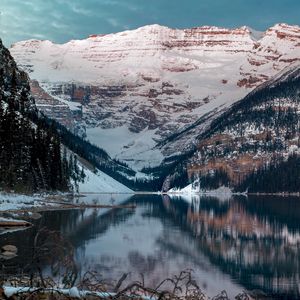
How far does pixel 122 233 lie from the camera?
66188mm

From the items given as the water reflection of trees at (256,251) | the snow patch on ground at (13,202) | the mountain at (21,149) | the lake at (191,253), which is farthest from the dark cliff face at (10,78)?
the lake at (191,253)

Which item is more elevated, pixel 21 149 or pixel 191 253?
pixel 21 149

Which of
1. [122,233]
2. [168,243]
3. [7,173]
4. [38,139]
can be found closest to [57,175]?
[38,139]

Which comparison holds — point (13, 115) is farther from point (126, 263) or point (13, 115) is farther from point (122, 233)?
point (126, 263)

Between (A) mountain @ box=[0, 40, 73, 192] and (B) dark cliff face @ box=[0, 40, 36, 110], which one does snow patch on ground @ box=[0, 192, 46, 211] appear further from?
(B) dark cliff face @ box=[0, 40, 36, 110]

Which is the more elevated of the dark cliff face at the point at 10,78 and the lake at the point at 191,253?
the dark cliff face at the point at 10,78

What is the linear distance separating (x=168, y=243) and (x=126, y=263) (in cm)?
1652

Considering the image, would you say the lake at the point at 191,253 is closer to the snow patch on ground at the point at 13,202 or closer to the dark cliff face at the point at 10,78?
the snow patch on ground at the point at 13,202

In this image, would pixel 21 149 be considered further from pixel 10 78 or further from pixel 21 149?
pixel 10 78

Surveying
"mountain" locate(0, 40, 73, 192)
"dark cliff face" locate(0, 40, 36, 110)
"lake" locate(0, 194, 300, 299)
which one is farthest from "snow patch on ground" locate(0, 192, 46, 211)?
"dark cliff face" locate(0, 40, 36, 110)

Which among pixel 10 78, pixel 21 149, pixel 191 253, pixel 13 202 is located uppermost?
pixel 10 78

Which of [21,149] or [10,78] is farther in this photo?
[10,78]

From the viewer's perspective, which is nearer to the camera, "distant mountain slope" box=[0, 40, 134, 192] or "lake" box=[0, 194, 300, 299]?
"lake" box=[0, 194, 300, 299]

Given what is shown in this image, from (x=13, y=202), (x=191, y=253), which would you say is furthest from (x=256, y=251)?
(x=13, y=202)
